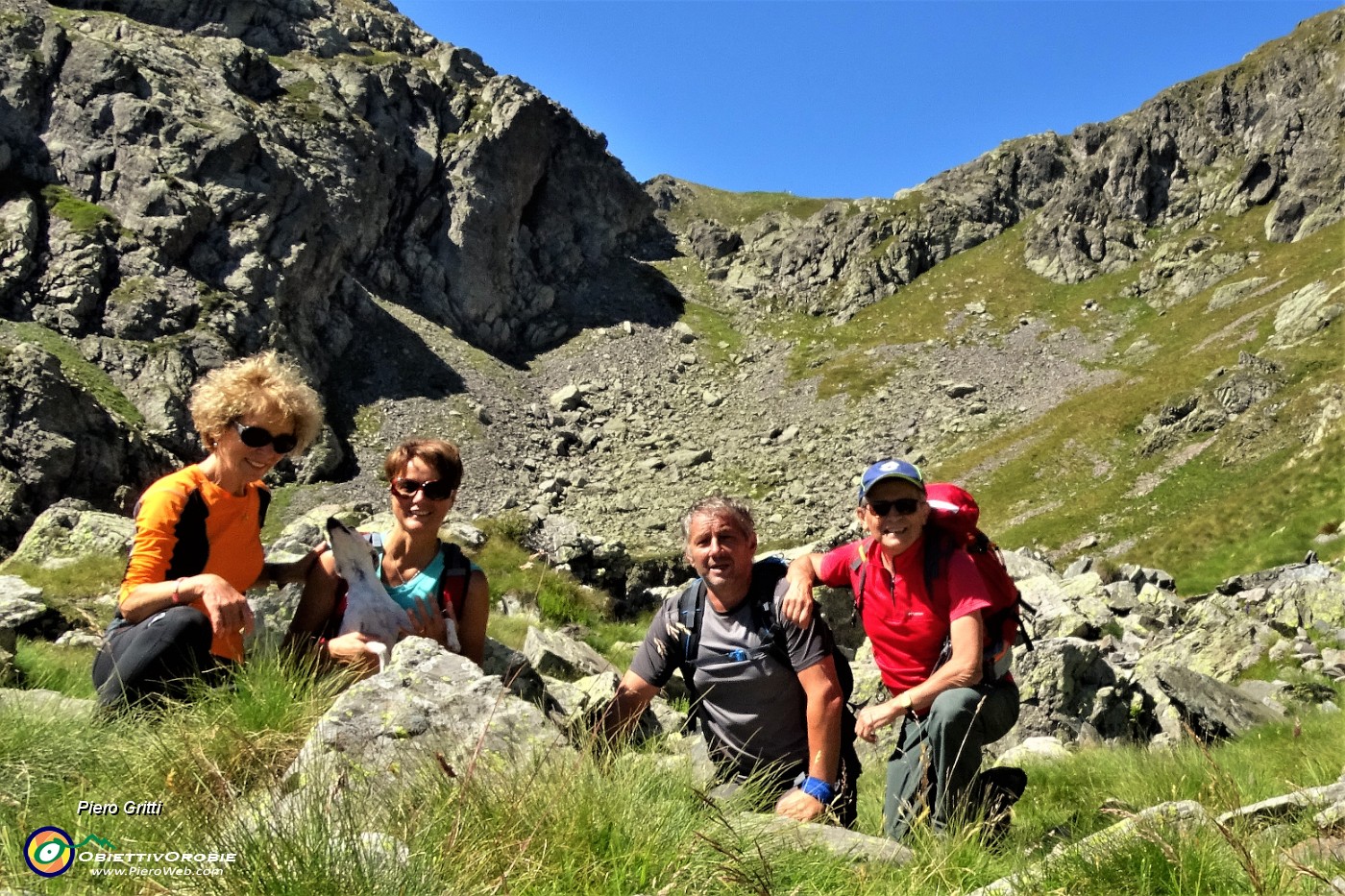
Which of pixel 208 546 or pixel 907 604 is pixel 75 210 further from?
pixel 907 604

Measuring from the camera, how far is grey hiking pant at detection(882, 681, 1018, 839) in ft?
16.7

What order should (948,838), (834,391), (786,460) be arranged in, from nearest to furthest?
(948,838)
(786,460)
(834,391)

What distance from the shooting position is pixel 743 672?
5.73 metres

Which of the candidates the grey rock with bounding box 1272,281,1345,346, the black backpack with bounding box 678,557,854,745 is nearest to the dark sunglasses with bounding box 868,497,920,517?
the black backpack with bounding box 678,557,854,745

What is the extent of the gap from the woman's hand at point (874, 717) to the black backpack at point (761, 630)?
0.88ft

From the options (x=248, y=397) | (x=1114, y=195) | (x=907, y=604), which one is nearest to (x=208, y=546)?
(x=248, y=397)

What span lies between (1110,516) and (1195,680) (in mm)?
32675

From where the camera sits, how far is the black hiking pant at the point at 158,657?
4.84 metres

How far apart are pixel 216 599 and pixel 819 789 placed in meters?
3.96

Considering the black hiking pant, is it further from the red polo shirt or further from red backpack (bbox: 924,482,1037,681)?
red backpack (bbox: 924,482,1037,681)

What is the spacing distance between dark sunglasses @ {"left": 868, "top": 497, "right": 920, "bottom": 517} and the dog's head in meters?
3.66

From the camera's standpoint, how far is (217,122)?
227ft

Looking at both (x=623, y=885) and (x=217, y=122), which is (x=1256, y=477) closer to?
(x=623, y=885)

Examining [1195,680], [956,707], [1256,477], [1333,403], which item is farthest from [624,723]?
[1333,403]
